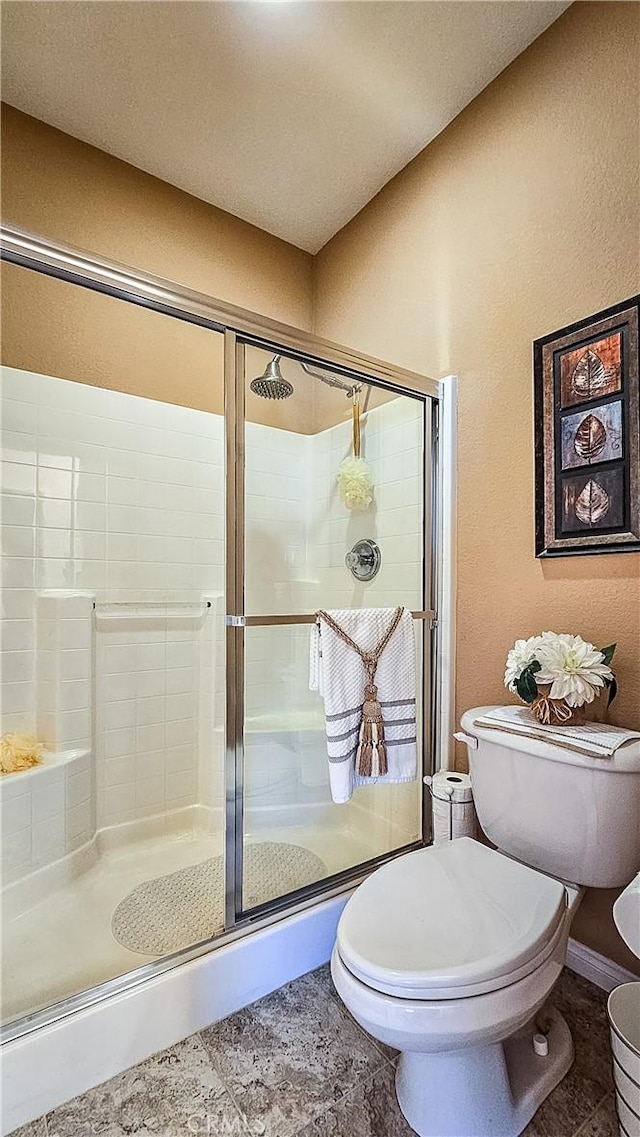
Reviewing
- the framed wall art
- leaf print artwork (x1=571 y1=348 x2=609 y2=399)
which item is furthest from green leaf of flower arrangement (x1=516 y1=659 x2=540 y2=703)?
leaf print artwork (x1=571 y1=348 x2=609 y2=399)

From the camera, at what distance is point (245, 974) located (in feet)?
4.29

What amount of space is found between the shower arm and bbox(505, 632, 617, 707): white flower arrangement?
0.93 meters

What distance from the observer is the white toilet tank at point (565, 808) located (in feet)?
3.66

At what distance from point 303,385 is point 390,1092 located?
1701mm

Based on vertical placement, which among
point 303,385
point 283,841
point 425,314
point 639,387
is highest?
point 425,314

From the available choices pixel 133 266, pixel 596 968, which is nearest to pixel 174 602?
pixel 133 266

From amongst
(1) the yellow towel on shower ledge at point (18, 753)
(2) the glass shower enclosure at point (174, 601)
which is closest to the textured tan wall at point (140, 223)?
(2) the glass shower enclosure at point (174, 601)

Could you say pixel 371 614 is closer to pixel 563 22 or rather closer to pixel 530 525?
pixel 530 525

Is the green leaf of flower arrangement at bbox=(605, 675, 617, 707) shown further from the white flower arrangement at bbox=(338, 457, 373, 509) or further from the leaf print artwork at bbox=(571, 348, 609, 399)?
the white flower arrangement at bbox=(338, 457, 373, 509)

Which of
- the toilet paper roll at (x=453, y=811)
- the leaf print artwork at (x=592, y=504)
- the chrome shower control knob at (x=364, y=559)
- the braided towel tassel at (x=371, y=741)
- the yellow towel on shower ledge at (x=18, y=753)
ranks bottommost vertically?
the toilet paper roll at (x=453, y=811)

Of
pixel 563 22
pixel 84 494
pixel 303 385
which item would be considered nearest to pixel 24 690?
pixel 84 494

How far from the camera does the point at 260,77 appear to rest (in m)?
1.67

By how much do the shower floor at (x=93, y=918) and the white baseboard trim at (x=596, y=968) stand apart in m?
0.60

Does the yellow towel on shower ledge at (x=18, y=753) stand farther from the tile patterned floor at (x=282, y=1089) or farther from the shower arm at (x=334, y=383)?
the shower arm at (x=334, y=383)
